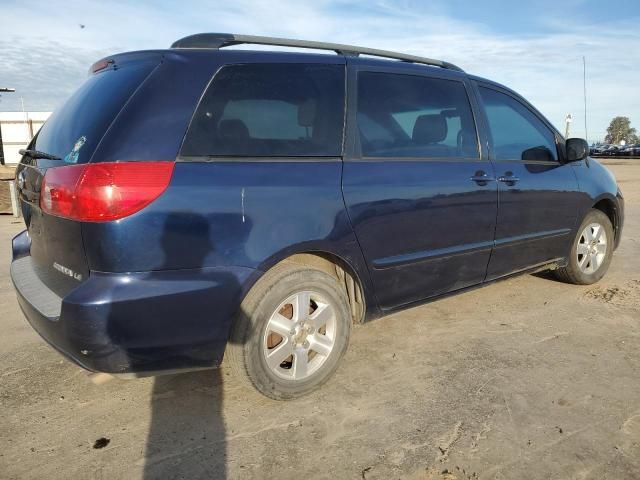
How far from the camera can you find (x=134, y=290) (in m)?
2.15

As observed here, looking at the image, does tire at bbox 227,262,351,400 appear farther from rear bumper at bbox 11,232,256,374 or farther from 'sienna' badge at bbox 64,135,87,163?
'sienna' badge at bbox 64,135,87,163

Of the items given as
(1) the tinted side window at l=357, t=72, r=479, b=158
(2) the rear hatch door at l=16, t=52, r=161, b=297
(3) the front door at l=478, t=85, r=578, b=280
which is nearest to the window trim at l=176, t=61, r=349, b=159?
(1) the tinted side window at l=357, t=72, r=479, b=158

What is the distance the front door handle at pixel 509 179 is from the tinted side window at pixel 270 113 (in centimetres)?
144

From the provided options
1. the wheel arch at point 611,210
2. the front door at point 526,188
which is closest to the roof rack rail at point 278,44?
the front door at point 526,188

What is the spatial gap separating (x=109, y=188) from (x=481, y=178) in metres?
2.41

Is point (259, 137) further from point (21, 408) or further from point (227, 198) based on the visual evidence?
point (21, 408)

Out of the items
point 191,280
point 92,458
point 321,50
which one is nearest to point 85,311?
point 191,280

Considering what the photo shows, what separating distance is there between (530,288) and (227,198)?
3391 mm

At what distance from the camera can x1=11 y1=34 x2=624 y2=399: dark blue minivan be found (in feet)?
7.16

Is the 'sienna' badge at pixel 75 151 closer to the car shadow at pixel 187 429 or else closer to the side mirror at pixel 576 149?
the car shadow at pixel 187 429

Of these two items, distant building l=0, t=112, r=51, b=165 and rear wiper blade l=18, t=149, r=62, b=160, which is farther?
distant building l=0, t=112, r=51, b=165

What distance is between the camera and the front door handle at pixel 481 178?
346 centimetres

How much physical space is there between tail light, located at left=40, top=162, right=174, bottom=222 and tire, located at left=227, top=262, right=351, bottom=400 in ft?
2.23

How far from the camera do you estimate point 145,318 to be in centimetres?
219
